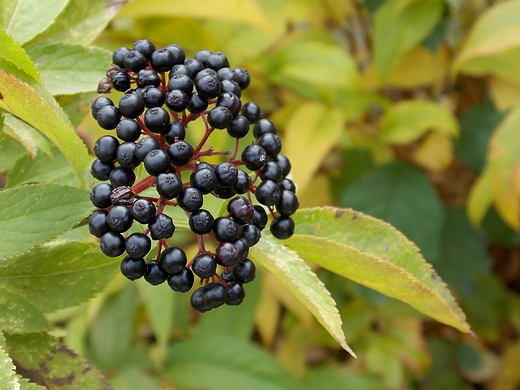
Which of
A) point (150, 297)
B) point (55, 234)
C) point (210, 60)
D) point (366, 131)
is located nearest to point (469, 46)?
point (366, 131)

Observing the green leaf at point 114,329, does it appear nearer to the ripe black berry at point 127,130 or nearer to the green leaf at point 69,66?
the green leaf at point 69,66

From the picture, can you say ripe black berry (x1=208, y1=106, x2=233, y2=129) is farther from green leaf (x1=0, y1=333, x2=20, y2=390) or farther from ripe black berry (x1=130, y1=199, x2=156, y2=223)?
green leaf (x1=0, y1=333, x2=20, y2=390)

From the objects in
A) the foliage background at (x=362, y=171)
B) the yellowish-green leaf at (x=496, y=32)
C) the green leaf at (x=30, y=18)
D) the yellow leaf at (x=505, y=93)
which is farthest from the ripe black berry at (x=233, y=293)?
the yellow leaf at (x=505, y=93)

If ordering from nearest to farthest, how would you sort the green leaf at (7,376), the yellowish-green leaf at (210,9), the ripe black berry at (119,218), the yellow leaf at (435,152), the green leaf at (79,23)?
the green leaf at (7,376)
the ripe black berry at (119,218)
the green leaf at (79,23)
the yellowish-green leaf at (210,9)
the yellow leaf at (435,152)

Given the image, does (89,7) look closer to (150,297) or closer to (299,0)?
(150,297)

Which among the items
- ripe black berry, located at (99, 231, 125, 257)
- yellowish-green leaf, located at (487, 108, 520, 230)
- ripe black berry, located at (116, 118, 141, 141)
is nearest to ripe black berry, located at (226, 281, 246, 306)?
ripe black berry, located at (99, 231, 125, 257)

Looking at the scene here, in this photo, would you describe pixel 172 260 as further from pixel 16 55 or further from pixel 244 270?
pixel 16 55

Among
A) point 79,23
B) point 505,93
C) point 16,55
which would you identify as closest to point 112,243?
point 16,55
